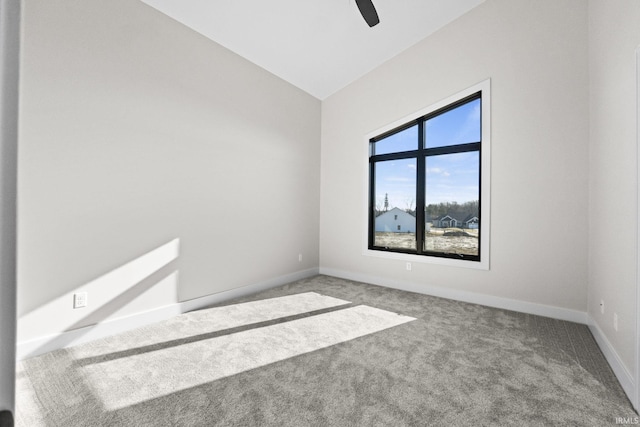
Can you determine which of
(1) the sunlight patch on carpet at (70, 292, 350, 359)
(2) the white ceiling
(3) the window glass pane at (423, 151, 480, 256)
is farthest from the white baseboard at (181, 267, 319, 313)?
(2) the white ceiling

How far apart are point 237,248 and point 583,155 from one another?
393 cm

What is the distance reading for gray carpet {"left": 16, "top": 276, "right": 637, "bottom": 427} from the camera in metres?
1.54

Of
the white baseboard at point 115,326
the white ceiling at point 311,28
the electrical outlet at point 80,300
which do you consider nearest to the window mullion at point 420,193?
the white ceiling at point 311,28

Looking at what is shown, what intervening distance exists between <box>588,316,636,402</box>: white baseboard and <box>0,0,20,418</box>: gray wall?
2725 mm

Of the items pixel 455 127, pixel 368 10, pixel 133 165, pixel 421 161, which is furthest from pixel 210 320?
pixel 455 127

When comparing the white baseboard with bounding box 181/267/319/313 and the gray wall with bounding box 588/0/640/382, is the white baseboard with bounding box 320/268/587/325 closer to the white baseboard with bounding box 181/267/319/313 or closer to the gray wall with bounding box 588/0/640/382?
the gray wall with bounding box 588/0/640/382

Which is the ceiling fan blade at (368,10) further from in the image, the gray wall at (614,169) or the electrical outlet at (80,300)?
the electrical outlet at (80,300)

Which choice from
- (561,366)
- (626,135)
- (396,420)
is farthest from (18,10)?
(561,366)

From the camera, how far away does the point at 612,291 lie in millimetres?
2113

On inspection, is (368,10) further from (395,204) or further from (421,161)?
(395,204)

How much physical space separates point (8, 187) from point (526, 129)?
394 centimetres

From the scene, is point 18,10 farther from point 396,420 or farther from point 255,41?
point 255,41

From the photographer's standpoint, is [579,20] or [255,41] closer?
[579,20]

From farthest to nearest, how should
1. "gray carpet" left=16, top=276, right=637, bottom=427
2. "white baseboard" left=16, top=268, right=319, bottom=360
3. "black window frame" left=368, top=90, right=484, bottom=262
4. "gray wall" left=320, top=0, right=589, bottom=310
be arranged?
"black window frame" left=368, top=90, right=484, bottom=262
"gray wall" left=320, top=0, right=589, bottom=310
"white baseboard" left=16, top=268, right=319, bottom=360
"gray carpet" left=16, top=276, right=637, bottom=427
